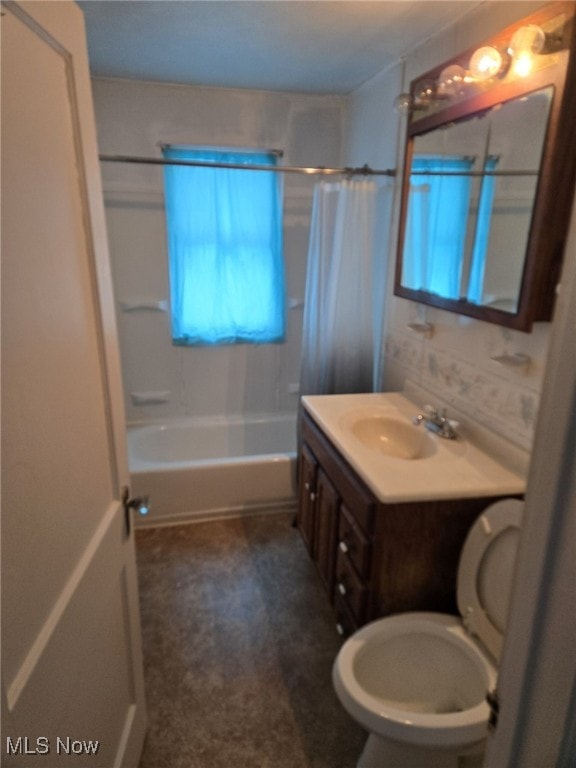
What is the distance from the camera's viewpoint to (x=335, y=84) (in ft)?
8.93

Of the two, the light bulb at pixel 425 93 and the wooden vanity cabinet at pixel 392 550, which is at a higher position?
the light bulb at pixel 425 93

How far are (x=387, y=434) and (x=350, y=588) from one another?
0.66 metres

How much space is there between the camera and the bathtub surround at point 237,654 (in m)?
1.58

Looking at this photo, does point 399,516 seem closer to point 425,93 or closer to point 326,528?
point 326,528

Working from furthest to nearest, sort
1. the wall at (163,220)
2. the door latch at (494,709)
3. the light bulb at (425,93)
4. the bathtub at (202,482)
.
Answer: the wall at (163,220) → the bathtub at (202,482) → the light bulb at (425,93) → the door latch at (494,709)

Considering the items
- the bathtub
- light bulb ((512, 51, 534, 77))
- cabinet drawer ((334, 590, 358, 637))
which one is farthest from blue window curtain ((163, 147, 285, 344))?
cabinet drawer ((334, 590, 358, 637))

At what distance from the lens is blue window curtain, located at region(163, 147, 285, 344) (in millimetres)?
2949

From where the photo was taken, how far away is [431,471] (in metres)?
1.61

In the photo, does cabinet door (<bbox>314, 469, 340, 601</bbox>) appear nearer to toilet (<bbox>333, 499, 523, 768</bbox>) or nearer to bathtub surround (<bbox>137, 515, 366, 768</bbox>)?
bathtub surround (<bbox>137, 515, 366, 768</bbox>)

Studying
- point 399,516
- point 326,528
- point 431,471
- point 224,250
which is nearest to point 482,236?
point 431,471

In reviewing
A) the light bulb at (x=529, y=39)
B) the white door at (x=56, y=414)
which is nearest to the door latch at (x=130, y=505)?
the white door at (x=56, y=414)

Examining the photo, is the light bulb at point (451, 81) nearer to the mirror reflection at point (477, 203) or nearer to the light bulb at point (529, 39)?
the mirror reflection at point (477, 203)

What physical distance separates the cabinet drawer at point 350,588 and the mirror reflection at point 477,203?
1039 millimetres

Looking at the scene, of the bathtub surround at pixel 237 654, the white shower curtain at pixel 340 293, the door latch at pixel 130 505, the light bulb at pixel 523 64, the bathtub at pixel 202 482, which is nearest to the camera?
the door latch at pixel 130 505
